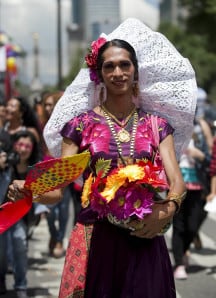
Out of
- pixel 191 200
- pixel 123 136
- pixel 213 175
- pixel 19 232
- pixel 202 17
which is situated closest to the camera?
pixel 123 136

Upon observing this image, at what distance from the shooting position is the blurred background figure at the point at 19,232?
21.4 feet

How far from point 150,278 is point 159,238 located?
201 millimetres

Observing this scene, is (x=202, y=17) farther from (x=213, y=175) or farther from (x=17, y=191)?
(x=17, y=191)

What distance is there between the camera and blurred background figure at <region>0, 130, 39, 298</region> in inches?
257

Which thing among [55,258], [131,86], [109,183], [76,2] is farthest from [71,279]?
[76,2]

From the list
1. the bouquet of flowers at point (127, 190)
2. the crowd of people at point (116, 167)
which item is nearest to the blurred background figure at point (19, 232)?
the crowd of people at point (116, 167)

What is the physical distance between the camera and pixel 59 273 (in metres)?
7.74

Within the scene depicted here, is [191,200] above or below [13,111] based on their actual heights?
below

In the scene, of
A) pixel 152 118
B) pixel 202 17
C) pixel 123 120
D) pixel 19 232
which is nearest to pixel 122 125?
pixel 123 120

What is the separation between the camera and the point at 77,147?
400 centimetres

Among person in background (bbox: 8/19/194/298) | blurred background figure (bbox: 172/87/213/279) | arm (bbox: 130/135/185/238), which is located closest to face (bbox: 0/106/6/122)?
blurred background figure (bbox: 172/87/213/279)

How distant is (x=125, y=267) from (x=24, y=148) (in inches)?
129

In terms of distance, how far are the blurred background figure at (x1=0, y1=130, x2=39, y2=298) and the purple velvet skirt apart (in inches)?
106

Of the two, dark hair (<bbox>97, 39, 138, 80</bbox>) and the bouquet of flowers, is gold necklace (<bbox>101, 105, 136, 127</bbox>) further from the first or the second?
the bouquet of flowers
